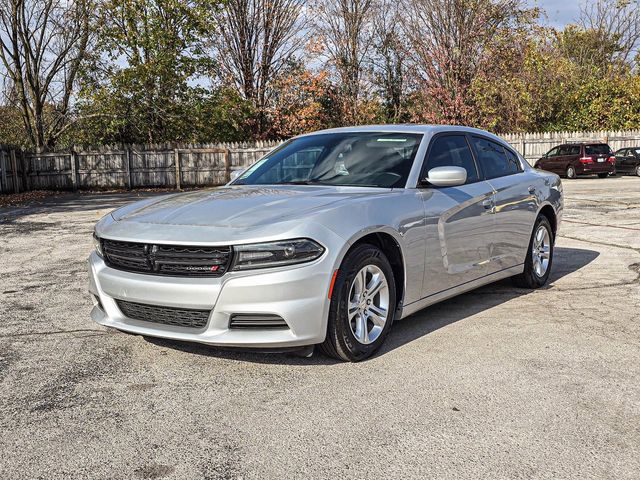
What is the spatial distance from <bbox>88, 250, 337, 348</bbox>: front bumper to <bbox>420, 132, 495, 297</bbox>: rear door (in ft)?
3.97

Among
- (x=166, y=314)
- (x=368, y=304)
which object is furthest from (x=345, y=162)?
(x=166, y=314)

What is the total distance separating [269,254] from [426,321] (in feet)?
6.39

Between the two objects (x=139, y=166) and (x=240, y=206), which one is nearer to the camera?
(x=240, y=206)

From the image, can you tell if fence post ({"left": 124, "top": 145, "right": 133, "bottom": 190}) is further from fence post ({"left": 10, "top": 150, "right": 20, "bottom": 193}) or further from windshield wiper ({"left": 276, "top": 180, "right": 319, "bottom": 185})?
windshield wiper ({"left": 276, "top": 180, "right": 319, "bottom": 185})

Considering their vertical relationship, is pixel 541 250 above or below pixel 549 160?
above

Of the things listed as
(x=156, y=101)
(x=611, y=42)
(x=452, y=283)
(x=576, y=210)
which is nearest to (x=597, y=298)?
(x=452, y=283)

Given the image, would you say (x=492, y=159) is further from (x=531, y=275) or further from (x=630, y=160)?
(x=630, y=160)

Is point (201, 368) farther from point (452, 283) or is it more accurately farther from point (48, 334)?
point (452, 283)

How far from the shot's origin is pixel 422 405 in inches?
140

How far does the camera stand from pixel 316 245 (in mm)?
3928

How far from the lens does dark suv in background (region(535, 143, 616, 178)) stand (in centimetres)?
2866

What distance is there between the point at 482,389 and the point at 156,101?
25.6 metres

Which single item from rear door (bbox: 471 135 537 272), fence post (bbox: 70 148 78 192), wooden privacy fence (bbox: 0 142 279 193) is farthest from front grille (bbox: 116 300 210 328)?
fence post (bbox: 70 148 78 192)

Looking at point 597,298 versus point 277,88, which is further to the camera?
point 277,88
